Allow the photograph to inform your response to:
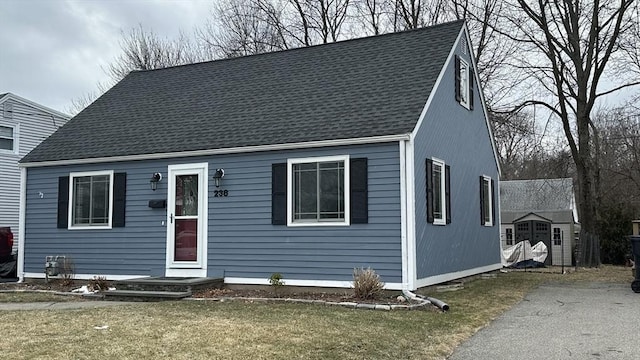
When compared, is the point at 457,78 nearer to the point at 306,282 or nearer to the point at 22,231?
the point at 306,282

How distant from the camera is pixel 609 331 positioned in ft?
23.6

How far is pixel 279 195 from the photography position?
35.2ft

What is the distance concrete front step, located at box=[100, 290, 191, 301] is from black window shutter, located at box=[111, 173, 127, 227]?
2.06 meters

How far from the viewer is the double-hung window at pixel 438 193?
10.7 meters

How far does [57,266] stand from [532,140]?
1733cm

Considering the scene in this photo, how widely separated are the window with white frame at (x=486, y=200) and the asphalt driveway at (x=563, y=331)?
13.1 feet

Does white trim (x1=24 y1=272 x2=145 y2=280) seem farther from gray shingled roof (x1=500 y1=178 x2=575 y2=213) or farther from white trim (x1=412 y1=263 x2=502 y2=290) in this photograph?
gray shingled roof (x1=500 y1=178 x2=575 y2=213)

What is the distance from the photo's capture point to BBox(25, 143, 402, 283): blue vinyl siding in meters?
9.90

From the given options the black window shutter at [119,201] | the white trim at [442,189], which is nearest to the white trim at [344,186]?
the white trim at [442,189]

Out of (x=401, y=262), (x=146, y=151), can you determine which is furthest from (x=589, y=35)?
(x=146, y=151)

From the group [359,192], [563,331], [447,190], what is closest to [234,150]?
[359,192]

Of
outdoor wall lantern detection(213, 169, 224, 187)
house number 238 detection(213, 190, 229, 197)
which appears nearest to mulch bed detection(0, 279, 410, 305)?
house number 238 detection(213, 190, 229, 197)

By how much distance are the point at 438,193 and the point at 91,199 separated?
7236 mm

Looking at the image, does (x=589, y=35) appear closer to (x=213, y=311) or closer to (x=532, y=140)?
(x=532, y=140)
